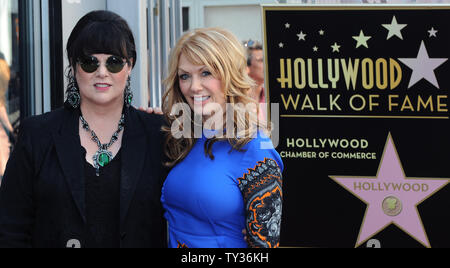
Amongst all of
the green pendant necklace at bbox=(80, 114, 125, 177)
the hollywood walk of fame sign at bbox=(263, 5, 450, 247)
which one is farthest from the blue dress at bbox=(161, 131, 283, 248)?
the hollywood walk of fame sign at bbox=(263, 5, 450, 247)

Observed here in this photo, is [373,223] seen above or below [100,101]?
→ below

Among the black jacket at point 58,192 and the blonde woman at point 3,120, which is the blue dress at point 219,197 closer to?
the black jacket at point 58,192

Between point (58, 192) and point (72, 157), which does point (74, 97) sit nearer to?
point (72, 157)

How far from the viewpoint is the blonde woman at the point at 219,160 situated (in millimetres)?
1693

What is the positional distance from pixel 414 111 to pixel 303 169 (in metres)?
0.68

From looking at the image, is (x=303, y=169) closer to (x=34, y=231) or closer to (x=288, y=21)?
(x=288, y=21)

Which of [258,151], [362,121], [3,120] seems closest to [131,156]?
[258,151]

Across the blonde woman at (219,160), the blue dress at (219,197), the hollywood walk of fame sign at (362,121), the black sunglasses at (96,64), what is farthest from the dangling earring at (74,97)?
the hollywood walk of fame sign at (362,121)

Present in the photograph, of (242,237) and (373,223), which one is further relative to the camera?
(373,223)

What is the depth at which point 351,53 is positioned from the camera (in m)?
2.92

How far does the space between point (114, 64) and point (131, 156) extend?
0.33 m
